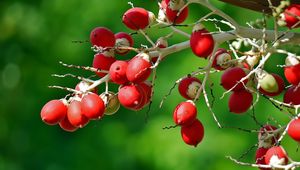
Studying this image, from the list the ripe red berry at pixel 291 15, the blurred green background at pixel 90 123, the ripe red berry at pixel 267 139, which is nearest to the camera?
the ripe red berry at pixel 291 15

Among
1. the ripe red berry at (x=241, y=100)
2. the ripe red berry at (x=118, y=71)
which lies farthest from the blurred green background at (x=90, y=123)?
the ripe red berry at (x=118, y=71)

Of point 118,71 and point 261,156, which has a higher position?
point 118,71

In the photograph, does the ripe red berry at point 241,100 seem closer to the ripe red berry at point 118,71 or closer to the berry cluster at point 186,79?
the berry cluster at point 186,79

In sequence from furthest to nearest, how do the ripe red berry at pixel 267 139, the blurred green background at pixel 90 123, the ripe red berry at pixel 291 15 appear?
the blurred green background at pixel 90 123 < the ripe red berry at pixel 267 139 < the ripe red berry at pixel 291 15

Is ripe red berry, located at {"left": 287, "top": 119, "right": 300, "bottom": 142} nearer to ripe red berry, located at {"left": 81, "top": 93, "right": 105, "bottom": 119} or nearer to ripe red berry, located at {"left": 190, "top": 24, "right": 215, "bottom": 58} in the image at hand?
ripe red berry, located at {"left": 190, "top": 24, "right": 215, "bottom": 58}

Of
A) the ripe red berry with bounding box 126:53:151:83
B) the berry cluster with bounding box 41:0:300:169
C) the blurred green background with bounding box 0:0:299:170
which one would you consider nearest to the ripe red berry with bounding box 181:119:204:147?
the berry cluster with bounding box 41:0:300:169

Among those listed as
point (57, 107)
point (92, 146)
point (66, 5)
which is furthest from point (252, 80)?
point (66, 5)

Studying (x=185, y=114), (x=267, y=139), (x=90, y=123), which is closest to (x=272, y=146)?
(x=267, y=139)

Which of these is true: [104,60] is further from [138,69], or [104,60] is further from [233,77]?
[233,77]
